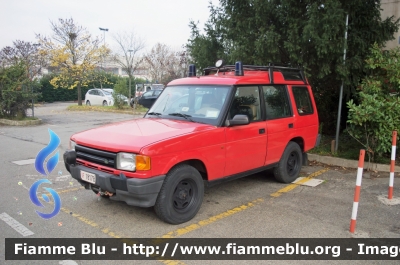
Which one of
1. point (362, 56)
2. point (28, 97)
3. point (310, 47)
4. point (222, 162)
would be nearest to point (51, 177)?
point (222, 162)

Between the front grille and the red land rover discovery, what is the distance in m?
0.01

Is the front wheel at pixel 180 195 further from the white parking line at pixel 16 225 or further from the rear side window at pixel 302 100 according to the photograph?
the rear side window at pixel 302 100

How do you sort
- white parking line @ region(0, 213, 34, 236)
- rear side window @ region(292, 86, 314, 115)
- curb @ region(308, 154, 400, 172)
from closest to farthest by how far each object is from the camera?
white parking line @ region(0, 213, 34, 236), rear side window @ region(292, 86, 314, 115), curb @ region(308, 154, 400, 172)

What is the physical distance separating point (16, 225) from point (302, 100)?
514 cm

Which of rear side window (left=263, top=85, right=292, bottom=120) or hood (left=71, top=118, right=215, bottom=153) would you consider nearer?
hood (left=71, top=118, right=215, bottom=153)

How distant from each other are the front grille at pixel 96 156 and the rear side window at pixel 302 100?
3669mm

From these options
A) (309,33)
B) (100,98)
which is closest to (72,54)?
(100,98)

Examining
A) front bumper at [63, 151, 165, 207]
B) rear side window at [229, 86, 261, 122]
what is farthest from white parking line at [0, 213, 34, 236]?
rear side window at [229, 86, 261, 122]

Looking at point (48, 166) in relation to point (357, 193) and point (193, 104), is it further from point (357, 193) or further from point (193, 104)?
point (357, 193)

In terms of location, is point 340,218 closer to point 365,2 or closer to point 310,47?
point 310,47

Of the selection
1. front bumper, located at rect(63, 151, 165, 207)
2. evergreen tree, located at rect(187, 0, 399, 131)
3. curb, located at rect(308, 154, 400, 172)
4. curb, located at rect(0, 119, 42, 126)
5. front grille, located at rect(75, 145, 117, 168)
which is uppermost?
evergreen tree, located at rect(187, 0, 399, 131)

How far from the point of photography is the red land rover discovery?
3967 mm

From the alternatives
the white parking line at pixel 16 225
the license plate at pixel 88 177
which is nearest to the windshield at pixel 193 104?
the license plate at pixel 88 177

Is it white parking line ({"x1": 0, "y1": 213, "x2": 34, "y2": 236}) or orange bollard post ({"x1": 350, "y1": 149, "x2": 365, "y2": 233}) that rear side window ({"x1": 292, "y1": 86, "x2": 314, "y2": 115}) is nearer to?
orange bollard post ({"x1": 350, "y1": 149, "x2": 365, "y2": 233})
